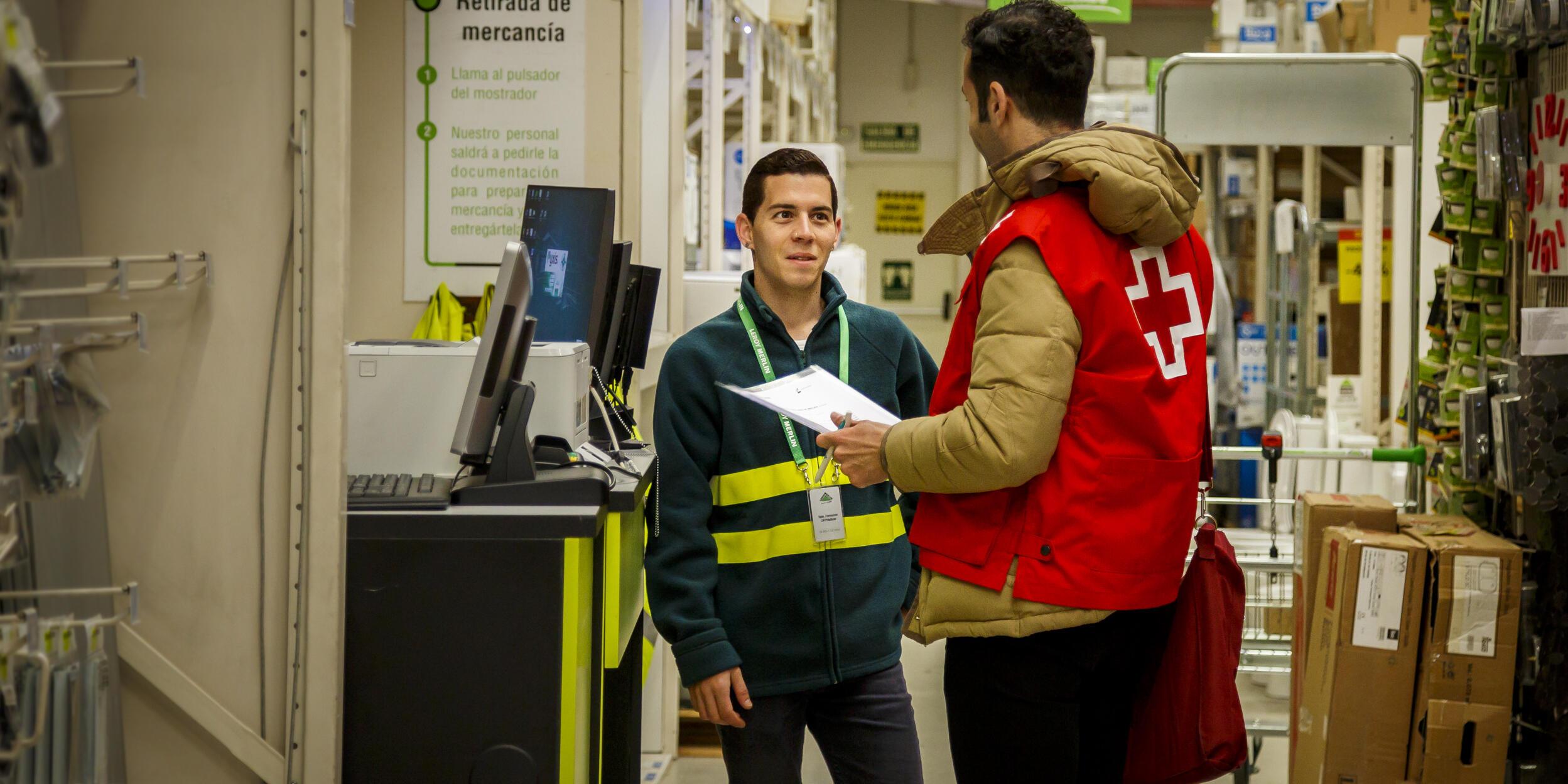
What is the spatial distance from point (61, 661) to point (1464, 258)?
313cm

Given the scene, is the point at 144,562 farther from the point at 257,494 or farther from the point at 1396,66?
the point at 1396,66

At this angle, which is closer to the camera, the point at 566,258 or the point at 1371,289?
the point at 566,258

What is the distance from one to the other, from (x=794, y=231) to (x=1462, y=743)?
6.05 ft

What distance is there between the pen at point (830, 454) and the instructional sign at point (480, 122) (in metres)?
1.49

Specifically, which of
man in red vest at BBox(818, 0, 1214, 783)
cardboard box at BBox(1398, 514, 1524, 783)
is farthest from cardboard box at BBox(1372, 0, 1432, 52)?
man in red vest at BBox(818, 0, 1214, 783)

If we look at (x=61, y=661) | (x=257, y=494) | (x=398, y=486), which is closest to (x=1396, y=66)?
(x=398, y=486)

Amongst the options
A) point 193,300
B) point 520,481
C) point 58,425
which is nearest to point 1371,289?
point 520,481

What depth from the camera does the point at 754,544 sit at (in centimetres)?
210

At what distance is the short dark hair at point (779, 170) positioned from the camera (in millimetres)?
2279

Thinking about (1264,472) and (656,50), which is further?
(1264,472)

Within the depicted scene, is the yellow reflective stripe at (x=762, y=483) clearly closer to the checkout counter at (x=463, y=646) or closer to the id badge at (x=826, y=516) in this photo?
the id badge at (x=826, y=516)

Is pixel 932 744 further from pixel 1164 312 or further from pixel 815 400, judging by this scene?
pixel 1164 312

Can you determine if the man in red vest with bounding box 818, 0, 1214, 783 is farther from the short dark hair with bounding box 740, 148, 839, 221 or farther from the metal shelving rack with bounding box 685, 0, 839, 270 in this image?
the metal shelving rack with bounding box 685, 0, 839, 270

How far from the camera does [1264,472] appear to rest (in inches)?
241
